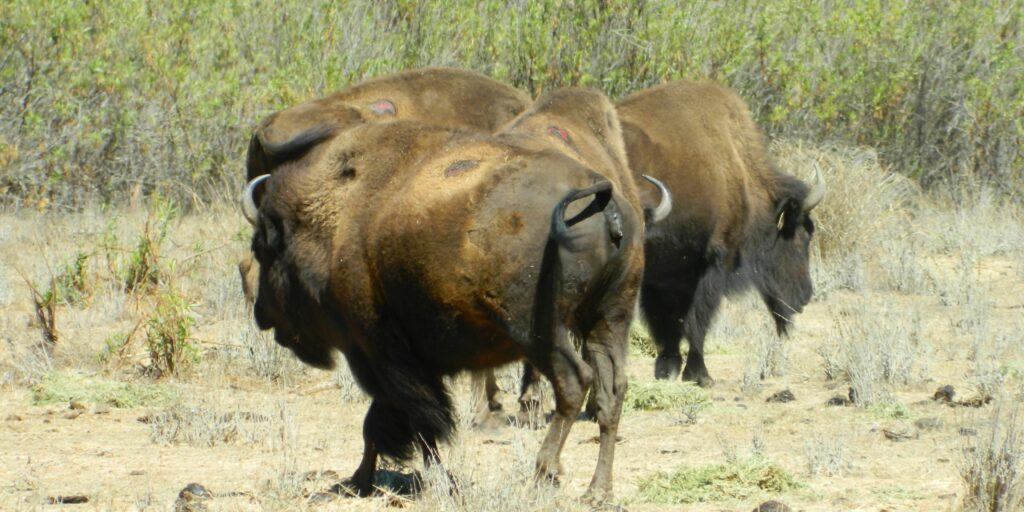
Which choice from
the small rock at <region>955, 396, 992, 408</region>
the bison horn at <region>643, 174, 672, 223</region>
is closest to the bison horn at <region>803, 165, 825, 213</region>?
the small rock at <region>955, 396, 992, 408</region>

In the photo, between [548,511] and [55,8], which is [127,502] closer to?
[548,511]

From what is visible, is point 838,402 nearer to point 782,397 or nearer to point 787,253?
point 782,397

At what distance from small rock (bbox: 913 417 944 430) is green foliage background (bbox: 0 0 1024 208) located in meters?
8.37

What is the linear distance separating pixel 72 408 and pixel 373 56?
8807mm

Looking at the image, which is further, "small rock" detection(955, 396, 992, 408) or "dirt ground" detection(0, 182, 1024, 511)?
"small rock" detection(955, 396, 992, 408)

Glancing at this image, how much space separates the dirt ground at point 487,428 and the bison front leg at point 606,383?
168 millimetres

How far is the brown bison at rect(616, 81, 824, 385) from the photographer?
8.89m

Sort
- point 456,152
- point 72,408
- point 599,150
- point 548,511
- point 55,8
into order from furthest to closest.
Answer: point 55,8, point 72,408, point 599,150, point 456,152, point 548,511

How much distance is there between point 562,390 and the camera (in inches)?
192

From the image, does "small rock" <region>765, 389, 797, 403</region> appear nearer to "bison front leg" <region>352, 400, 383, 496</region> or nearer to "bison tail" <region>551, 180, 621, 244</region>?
"bison front leg" <region>352, 400, 383, 496</region>

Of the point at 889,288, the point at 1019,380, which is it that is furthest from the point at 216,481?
the point at 889,288

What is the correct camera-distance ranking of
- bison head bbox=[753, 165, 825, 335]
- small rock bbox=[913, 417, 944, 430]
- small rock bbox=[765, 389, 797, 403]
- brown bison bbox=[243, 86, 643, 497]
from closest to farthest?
brown bison bbox=[243, 86, 643, 497] < small rock bbox=[913, 417, 944, 430] < small rock bbox=[765, 389, 797, 403] < bison head bbox=[753, 165, 825, 335]

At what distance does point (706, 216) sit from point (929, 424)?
8.48ft

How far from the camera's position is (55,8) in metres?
14.8
